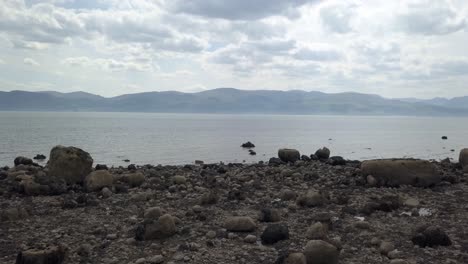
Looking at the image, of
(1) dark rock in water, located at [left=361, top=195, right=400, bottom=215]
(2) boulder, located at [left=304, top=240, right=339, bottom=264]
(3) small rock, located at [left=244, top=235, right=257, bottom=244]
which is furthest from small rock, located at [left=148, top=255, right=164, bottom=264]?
(1) dark rock in water, located at [left=361, top=195, right=400, bottom=215]

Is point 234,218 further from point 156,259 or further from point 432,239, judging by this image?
point 432,239

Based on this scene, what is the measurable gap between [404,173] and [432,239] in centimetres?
764

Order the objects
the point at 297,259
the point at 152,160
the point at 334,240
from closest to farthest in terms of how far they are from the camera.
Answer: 1. the point at 297,259
2. the point at 334,240
3. the point at 152,160

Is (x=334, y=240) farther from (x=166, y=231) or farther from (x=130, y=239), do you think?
(x=130, y=239)

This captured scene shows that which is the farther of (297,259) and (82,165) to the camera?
(82,165)

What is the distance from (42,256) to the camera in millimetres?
8328

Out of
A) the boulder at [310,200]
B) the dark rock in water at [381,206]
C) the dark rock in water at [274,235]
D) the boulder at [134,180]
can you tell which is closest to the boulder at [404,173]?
the dark rock in water at [381,206]

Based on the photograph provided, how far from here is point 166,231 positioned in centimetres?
1054

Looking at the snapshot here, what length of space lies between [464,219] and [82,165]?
1448cm

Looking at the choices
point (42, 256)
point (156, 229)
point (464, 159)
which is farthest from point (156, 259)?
point (464, 159)

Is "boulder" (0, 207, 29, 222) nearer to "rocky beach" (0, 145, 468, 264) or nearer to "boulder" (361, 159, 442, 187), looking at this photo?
"rocky beach" (0, 145, 468, 264)

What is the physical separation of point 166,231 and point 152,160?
3031 centimetres

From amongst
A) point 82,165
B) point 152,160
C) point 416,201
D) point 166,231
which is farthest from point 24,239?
point 152,160

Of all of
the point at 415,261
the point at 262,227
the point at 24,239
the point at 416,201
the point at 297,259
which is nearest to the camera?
the point at 297,259
